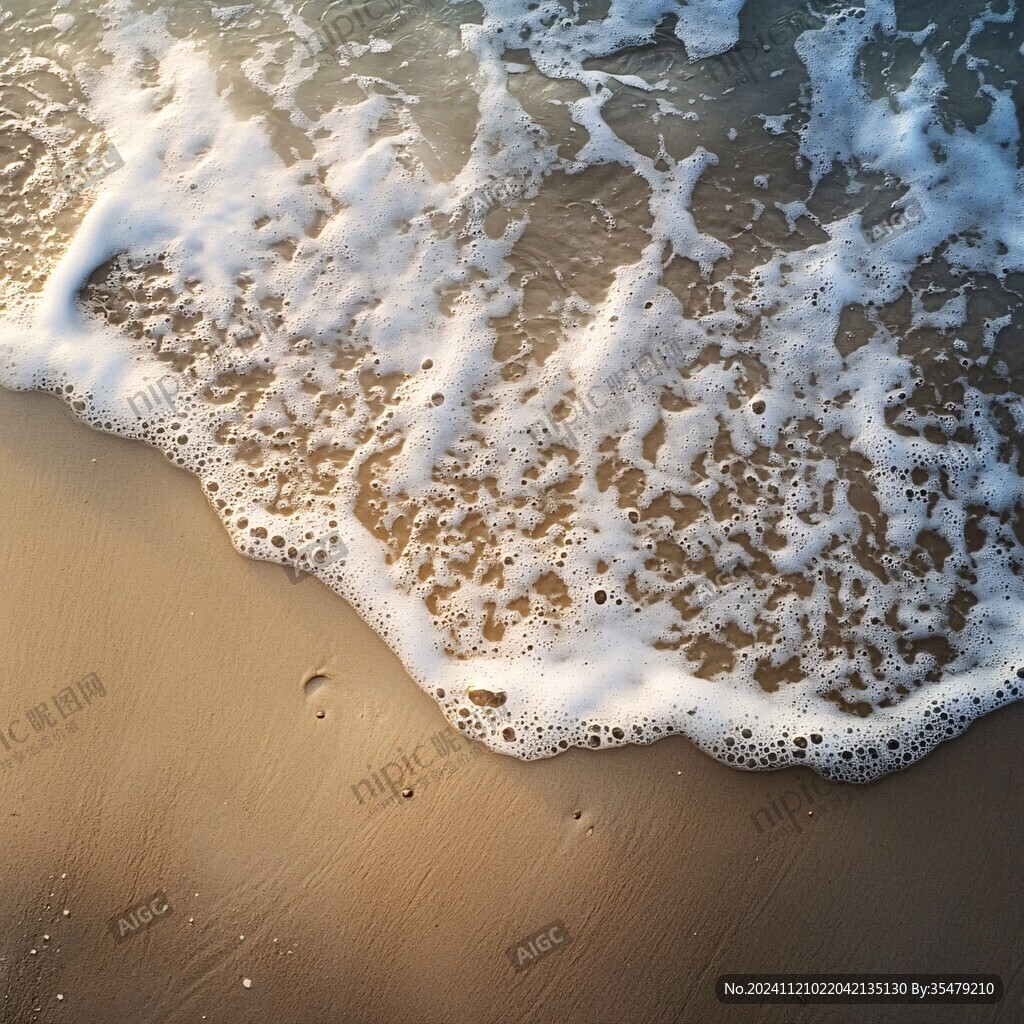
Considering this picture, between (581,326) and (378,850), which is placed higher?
(581,326)

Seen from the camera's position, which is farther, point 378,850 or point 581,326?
point 581,326

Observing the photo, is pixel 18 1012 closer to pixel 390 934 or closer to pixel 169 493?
pixel 390 934

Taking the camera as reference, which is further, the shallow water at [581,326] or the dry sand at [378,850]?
the shallow water at [581,326]

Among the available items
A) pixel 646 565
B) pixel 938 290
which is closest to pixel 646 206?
pixel 938 290

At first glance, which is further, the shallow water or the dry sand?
the shallow water
